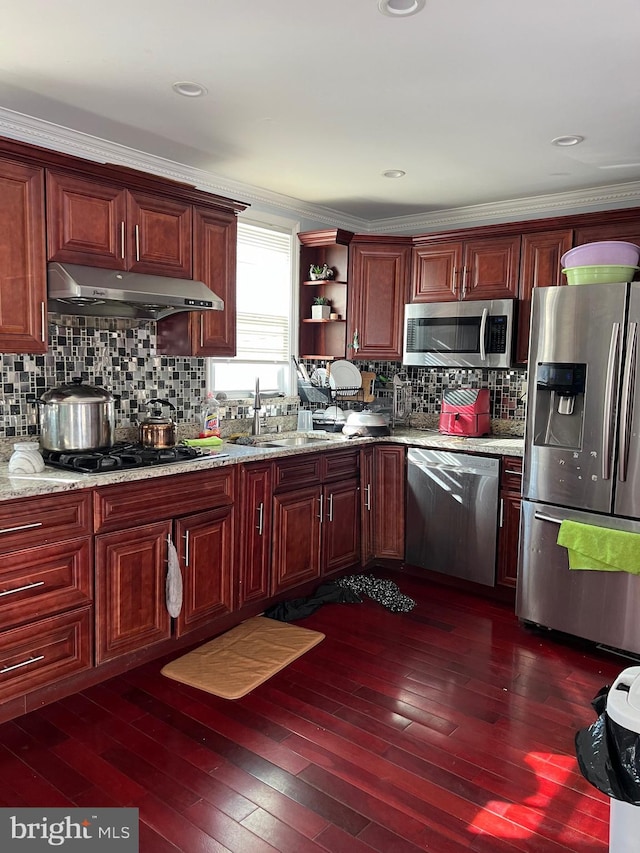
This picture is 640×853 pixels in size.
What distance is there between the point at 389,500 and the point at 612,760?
8.83 ft

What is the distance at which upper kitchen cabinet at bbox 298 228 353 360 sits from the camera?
461 centimetres

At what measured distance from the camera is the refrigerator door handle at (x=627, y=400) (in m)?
3.00

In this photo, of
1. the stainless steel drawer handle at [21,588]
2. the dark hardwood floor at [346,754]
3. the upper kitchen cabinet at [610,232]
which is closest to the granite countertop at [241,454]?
the stainless steel drawer handle at [21,588]

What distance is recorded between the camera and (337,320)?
4.66m

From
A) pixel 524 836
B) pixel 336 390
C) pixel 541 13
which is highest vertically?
pixel 541 13

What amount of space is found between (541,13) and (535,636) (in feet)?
9.34

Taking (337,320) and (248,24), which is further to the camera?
(337,320)

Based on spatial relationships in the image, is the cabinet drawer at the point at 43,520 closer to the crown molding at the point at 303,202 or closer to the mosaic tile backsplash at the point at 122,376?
the mosaic tile backsplash at the point at 122,376

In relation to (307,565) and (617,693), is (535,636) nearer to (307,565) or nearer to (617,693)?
(307,565)

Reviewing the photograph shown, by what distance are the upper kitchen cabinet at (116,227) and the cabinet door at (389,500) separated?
1.77 m

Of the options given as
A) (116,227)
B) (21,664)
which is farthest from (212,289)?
(21,664)

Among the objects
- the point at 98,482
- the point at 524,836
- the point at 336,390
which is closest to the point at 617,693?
the point at 524,836

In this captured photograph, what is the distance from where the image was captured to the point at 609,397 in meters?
3.07

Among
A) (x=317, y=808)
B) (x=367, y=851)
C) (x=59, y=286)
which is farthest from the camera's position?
(x=59, y=286)
